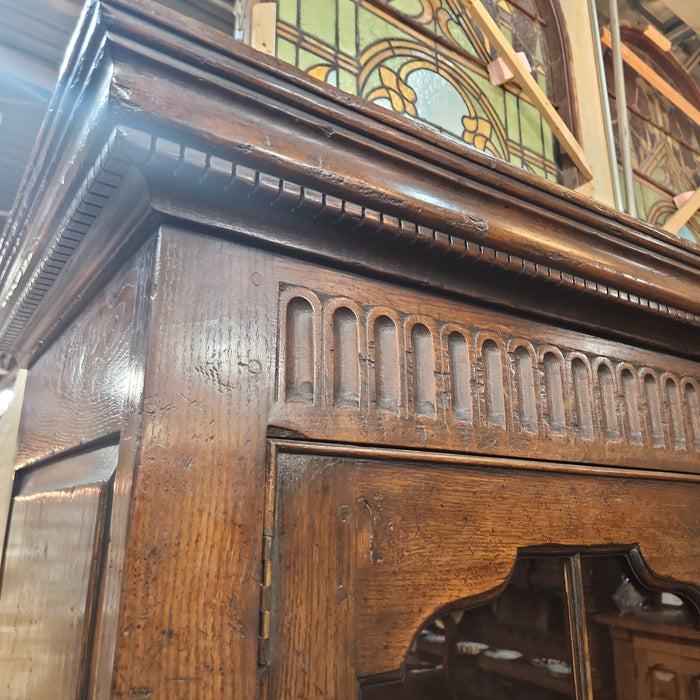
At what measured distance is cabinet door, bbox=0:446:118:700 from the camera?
418mm

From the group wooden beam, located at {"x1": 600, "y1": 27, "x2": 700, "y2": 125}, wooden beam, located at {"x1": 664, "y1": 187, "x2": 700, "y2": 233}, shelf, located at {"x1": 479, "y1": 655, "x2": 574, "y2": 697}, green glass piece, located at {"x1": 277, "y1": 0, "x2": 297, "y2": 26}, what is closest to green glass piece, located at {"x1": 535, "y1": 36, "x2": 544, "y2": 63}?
wooden beam, located at {"x1": 600, "y1": 27, "x2": 700, "y2": 125}

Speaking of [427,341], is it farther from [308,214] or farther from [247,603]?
[247,603]

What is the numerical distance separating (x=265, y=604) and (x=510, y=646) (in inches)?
11.9

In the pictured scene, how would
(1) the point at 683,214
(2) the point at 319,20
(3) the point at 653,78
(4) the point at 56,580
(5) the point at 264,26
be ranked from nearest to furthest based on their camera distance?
(4) the point at 56,580 → (5) the point at 264,26 → (2) the point at 319,20 → (1) the point at 683,214 → (3) the point at 653,78

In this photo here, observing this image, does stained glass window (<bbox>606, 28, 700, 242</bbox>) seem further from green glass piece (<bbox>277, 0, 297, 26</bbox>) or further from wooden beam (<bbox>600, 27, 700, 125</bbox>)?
green glass piece (<bbox>277, 0, 297, 26</bbox>)

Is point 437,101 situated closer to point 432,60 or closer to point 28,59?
point 432,60

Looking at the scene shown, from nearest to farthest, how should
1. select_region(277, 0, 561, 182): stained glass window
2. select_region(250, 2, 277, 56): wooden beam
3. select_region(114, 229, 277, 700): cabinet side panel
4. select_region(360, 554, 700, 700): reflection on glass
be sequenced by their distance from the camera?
select_region(114, 229, 277, 700): cabinet side panel, select_region(360, 554, 700, 700): reflection on glass, select_region(250, 2, 277, 56): wooden beam, select_region(277, 0, 561, 182): stained glass window

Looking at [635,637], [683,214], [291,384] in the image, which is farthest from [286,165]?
[683,214]

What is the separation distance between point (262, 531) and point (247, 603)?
5cm

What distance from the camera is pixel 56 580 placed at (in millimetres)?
503

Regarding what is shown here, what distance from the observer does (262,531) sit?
0.40 m

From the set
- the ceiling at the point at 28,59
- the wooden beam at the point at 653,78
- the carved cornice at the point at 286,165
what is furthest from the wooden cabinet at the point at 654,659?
the wooden beam at the point at 653,78

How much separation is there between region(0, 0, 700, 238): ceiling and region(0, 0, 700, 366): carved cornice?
754 mm

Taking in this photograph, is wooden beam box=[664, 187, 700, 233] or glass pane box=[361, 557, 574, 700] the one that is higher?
wooden beam box=[664, 187, 700, 233]
